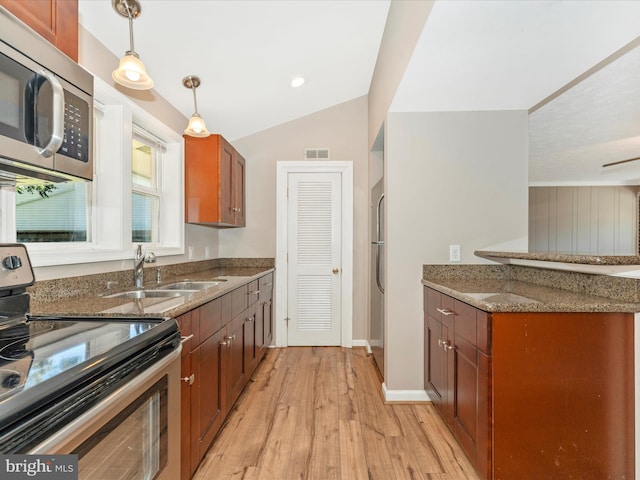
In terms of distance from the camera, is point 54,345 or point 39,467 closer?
point 39,467

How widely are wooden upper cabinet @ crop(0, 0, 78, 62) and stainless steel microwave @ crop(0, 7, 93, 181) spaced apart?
63mm

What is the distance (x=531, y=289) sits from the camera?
6.26ft

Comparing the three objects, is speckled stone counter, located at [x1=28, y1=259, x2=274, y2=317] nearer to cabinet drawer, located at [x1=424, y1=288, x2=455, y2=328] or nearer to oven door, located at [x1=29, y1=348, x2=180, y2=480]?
oven door, located at [x1=29, y1=348, x2=180, y2=480]

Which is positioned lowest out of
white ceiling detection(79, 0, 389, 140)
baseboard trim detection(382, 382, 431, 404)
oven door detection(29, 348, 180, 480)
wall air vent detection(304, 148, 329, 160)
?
baseboard trim detection(382, 382, 431, 404)

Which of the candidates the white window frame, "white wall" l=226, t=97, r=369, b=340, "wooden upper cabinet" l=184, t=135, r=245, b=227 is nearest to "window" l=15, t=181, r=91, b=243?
the white window frame

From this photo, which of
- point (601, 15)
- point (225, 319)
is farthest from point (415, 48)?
point (225, 319)

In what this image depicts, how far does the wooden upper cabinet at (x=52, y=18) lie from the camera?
962 millimetres

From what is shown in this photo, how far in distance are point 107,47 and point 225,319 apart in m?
1.79

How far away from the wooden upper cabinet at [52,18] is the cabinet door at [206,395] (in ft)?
4.39

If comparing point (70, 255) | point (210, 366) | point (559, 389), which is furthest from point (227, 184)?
point (559, 389)

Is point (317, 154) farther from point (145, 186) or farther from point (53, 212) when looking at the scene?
point (53, 212)

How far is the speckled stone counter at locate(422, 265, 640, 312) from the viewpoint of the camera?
1.44 meters

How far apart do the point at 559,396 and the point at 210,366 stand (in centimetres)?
171

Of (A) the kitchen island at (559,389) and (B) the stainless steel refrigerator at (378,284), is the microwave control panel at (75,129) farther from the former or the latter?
(B) the stainless steel refrigerator at (378,284)
